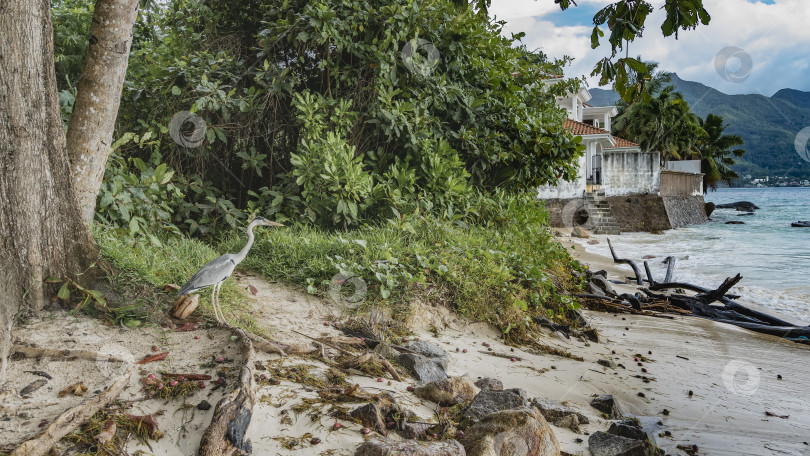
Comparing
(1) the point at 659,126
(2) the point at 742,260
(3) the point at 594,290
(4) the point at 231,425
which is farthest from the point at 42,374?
(1) the point at 659,126

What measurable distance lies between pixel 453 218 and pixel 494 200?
1265 mm

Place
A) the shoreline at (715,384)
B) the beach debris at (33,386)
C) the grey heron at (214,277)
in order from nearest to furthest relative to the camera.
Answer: the beach debris at (33,386) → the shoreline at (715,384) → the grey heron at (214,277)

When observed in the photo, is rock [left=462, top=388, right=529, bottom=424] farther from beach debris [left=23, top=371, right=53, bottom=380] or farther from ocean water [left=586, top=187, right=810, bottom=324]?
ocean water [left=586, top=187, right=810, bottom=324]

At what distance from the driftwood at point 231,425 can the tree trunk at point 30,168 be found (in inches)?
61.9

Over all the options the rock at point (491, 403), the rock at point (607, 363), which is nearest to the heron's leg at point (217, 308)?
the rock at point (491, 403)

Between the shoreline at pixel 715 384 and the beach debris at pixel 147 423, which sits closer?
the beach debris at pixel 147 423

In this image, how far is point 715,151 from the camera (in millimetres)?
54094

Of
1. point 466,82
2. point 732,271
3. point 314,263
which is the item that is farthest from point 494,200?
point 732,271

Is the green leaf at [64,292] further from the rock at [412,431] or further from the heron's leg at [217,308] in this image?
Answer: the rock at [412,431]

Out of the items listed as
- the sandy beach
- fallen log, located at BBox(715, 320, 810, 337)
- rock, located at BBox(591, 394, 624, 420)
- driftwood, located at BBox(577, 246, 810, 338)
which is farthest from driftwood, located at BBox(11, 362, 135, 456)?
fallen log, located at BBox(715, 320, 810, 337)

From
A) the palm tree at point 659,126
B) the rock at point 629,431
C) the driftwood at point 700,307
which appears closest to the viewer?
the rock at point 629,431

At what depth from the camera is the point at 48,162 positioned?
3.28 metres

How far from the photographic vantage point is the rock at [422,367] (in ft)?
11.0

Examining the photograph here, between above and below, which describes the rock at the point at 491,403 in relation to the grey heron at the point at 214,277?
below
